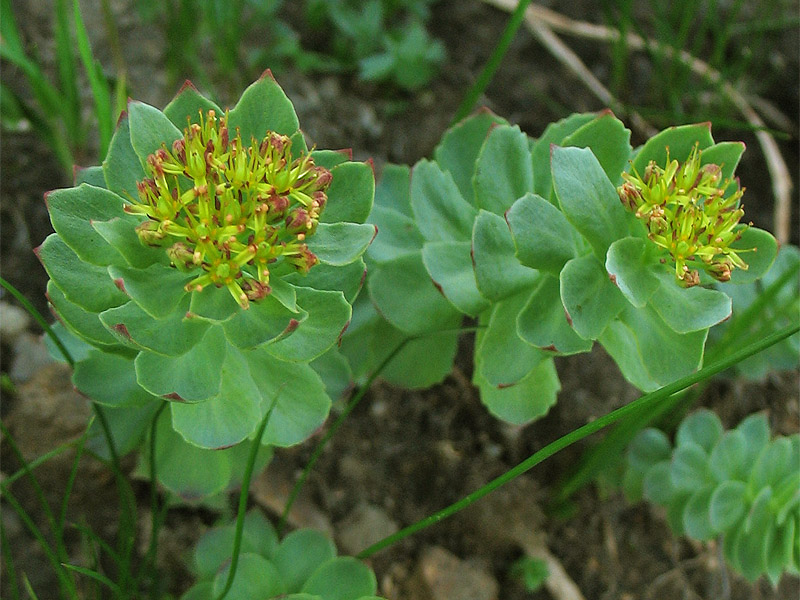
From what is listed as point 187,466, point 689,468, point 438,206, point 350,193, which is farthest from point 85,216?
point 689,468

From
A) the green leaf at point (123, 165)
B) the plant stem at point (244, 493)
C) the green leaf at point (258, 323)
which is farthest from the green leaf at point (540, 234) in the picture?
the green leaf at point (123, 165)

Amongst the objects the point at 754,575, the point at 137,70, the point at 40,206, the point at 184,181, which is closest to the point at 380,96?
the point at 137,70

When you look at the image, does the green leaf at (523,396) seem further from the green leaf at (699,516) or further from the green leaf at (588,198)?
the green leaf at (699,516)

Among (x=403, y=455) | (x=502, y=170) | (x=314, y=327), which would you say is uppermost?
(x=502, y=170)

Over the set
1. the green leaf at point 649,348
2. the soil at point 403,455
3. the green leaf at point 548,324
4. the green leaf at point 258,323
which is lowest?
the soil at point 403,455

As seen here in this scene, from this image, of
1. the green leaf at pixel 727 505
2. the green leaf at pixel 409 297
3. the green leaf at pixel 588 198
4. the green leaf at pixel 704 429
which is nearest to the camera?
the green leaf at pixel 588 198

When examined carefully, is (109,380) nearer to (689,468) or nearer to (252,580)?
(252,580)
